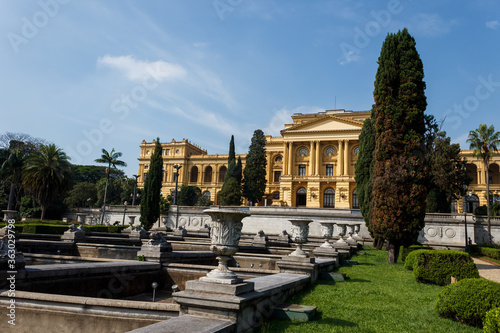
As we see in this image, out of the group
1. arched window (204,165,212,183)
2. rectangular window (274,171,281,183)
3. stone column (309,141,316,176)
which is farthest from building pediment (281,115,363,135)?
arched window (204,165,212,183)

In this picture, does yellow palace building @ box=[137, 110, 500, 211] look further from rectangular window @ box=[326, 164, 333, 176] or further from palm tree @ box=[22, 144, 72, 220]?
palm tree @ box=[22, 144, 72, 220]

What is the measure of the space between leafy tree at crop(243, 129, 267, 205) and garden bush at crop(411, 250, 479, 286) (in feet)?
139

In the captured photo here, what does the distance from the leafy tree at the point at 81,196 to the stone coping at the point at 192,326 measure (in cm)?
5808

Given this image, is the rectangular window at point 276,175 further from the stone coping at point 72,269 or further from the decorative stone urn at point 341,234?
the stone coping at point 72,269

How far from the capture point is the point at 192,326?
4.24m

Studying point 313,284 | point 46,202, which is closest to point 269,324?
point 313,284

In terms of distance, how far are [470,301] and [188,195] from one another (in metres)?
61.3

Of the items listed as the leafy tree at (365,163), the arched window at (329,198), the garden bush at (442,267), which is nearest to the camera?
the garden bush at (442,267)

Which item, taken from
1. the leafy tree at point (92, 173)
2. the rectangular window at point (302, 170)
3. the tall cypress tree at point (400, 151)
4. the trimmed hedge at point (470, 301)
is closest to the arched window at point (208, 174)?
the leafy tree at point (92, 173)

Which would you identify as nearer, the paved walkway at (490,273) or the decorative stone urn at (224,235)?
the decorative stone urn at (224,235)

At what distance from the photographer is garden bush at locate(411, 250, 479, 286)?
10.5 meters

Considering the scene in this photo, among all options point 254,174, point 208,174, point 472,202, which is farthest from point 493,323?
point 208,174

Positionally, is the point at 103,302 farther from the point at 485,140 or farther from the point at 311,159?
the point at 311,159

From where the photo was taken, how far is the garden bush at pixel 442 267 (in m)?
10.5
